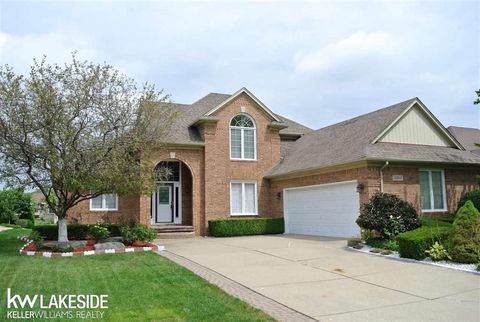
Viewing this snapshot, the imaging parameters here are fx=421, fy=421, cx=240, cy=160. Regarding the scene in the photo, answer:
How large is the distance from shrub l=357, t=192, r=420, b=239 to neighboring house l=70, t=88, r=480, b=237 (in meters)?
1.63

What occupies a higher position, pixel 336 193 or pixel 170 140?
pixel 170 140

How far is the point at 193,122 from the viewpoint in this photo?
2275cm

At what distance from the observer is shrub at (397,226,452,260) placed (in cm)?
1188

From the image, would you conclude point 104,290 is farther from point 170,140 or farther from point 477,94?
point 477,94

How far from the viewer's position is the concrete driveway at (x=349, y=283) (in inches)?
272

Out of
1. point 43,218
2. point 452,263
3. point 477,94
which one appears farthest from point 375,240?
point 43,218

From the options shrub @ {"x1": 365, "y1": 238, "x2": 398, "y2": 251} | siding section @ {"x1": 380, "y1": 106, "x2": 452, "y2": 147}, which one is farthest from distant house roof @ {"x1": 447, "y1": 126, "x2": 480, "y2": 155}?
shrub @ {"x1": 365, "y1": 238, "x2": 398, "y2": 251}

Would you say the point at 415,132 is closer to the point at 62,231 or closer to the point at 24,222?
the point at 62,231

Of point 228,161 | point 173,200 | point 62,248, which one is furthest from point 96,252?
point 228,161

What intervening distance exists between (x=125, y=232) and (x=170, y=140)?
6.70 metres

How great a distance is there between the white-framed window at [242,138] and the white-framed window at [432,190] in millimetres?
8689

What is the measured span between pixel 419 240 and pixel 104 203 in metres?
15.6

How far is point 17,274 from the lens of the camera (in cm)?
992

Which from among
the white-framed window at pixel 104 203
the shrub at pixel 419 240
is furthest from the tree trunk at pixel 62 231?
the shrub at pixel 419 240
